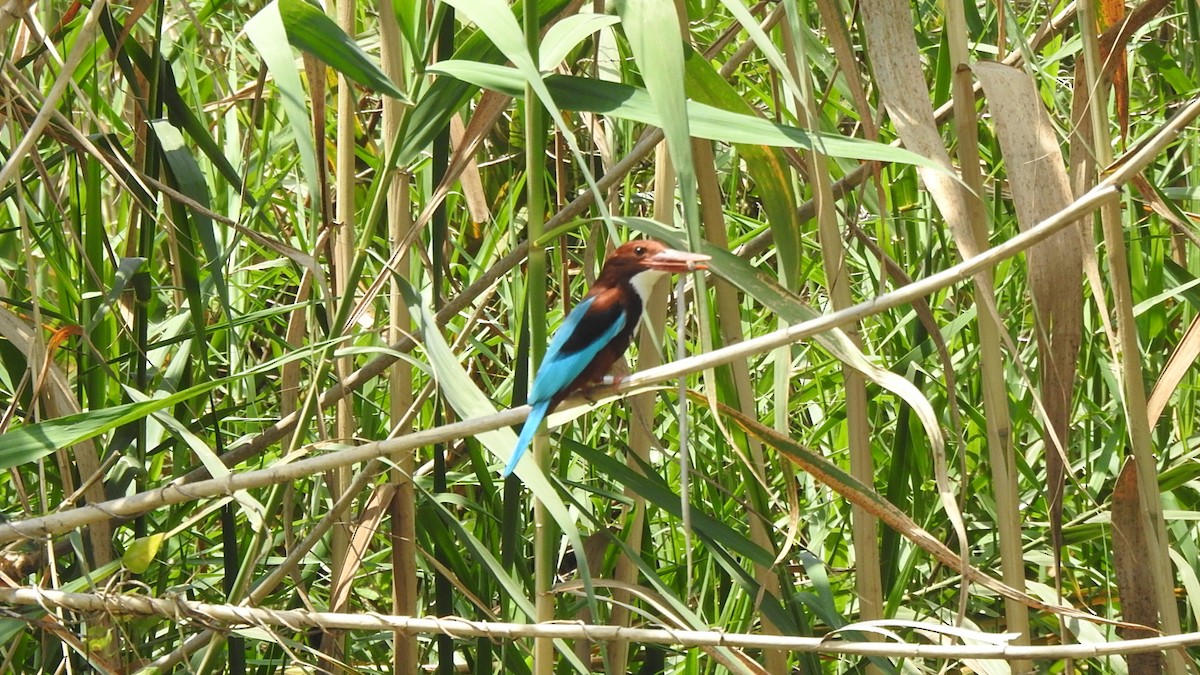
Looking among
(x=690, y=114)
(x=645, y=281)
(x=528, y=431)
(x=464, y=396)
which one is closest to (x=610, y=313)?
(x=645, y=281)

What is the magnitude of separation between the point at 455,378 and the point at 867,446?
2.60ft

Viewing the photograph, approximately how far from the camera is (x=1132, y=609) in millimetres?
1954

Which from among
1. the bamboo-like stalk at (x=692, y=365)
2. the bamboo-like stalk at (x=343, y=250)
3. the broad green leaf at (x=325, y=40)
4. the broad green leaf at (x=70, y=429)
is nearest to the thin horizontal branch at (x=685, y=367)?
the bamboo-like stalk at (x=692, y=365)

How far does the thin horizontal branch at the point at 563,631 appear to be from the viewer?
54.2 inches

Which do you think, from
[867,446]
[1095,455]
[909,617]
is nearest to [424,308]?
[867,446]

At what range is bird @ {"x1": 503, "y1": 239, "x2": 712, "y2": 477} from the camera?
188 cm

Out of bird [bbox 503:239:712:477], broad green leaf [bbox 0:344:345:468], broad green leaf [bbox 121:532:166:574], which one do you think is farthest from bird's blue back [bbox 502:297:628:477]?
broad green leaf [bbox 121:532:166:574]

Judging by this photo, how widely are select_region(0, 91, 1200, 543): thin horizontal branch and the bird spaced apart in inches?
12.0

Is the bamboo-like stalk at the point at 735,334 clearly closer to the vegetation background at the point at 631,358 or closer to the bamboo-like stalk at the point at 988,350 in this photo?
the vegetation background at the point at 631,358

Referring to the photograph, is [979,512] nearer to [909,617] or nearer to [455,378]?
[909,617]

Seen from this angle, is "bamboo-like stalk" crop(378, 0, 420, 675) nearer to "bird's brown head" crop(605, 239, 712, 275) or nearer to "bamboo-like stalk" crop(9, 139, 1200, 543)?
"bird's brown head" crop(605, 239, 712, 275)

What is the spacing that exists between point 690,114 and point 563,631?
0.68 m

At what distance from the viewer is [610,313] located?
206 cm

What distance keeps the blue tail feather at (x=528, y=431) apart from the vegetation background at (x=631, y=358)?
0.12ft
